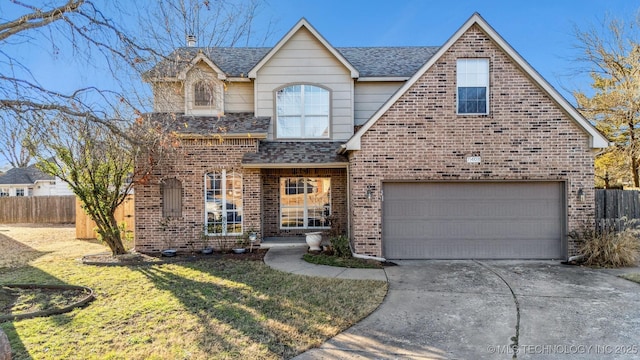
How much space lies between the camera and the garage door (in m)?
9.55

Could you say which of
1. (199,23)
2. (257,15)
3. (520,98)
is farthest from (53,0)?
(520,98)

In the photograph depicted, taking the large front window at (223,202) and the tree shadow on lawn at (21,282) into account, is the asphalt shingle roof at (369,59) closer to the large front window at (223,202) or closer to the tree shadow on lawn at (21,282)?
the large front window at (223,202)

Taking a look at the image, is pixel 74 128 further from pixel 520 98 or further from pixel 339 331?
pixel 520 98

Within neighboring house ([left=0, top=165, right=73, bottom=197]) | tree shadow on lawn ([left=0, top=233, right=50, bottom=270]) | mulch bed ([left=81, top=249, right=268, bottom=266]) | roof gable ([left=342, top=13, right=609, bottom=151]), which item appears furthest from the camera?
neighboring house ([left=0, top=165, right=73, bottom=197])

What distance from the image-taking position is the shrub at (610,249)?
8.67 m

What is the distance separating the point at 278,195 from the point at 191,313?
24.3ft

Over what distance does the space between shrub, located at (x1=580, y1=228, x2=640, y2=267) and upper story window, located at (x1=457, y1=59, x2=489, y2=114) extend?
4565 mm

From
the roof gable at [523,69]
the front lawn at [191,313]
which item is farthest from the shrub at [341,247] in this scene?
the roof gable at [523,69]

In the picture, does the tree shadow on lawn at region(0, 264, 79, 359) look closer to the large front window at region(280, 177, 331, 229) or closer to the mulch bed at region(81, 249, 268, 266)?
the mulch bed at region(81, 249, 268, 266)

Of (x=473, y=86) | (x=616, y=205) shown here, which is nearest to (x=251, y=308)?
(x=473, y=86)

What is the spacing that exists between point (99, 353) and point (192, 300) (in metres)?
2.00

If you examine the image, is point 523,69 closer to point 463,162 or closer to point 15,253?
point 463,162

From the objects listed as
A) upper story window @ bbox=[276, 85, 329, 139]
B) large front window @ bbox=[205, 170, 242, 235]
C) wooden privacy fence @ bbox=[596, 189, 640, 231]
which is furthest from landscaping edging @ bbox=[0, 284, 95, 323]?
wooden privacy fence @ bbox=[596, 189, 640, 231]

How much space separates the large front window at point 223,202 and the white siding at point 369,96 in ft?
17.3
